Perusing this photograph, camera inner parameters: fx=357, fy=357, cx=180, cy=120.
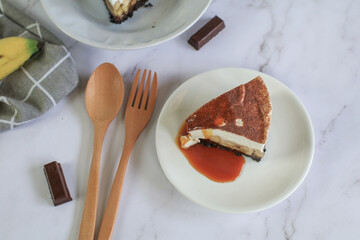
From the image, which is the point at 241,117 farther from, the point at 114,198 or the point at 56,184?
the point at 56,184

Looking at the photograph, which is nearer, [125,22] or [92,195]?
[92,195]

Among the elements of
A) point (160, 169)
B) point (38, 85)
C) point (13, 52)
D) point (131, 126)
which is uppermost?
point (13, 52)

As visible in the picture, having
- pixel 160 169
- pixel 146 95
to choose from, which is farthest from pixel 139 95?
pixel 160 169

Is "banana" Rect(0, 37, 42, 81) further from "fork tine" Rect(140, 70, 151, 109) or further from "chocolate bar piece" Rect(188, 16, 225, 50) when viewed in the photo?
"chocolate bar piece" Rect(188, 16, 225, 50)

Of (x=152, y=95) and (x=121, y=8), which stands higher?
(x=121, y=8)

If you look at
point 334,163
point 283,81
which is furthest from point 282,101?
point 334,163

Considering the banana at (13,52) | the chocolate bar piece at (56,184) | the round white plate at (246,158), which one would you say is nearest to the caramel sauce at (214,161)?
the round white plate at (246,158)

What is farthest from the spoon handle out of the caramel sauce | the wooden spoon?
the caramel sauce

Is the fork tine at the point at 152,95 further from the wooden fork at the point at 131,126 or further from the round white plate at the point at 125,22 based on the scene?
the round white plate at the point at 125,22
